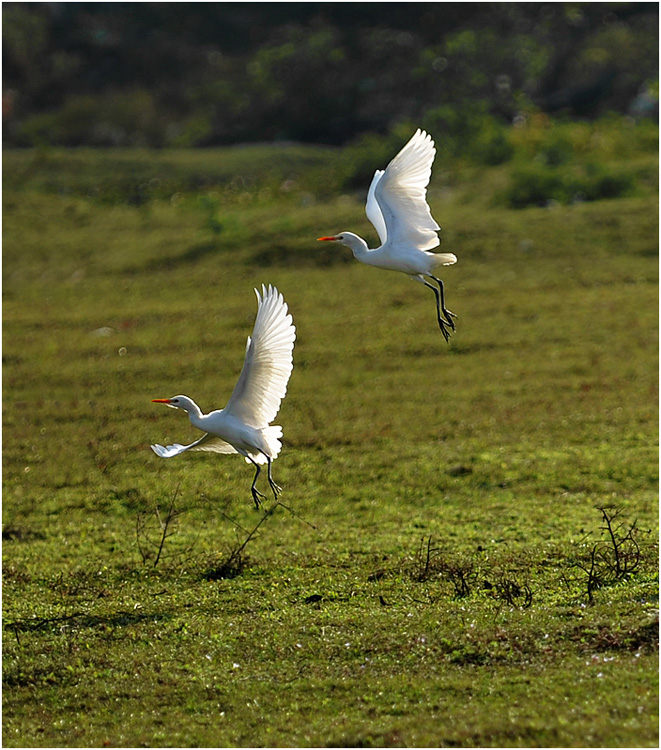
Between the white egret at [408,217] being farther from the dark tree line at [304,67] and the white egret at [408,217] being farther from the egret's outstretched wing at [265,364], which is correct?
the dark tree line at [304,67]

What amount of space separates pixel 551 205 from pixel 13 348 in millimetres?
11528

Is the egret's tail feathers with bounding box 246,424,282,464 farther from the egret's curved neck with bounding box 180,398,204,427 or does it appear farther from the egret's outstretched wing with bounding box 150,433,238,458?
the egret's curved neck with bounding box 180,398,204,427

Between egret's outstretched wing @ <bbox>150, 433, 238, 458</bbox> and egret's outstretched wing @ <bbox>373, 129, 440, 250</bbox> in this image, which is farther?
egret's outstretched wing @ <bbox>150, 433, 238, 458</bbox>

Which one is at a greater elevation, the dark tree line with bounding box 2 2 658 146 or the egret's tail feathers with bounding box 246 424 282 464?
the dark tree line with bounding box 2 2 658 146

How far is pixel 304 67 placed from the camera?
111 feet

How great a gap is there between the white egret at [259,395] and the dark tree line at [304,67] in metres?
20.0

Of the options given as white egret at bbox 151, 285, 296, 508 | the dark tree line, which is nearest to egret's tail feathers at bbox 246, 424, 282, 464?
white egret at bbox 151, 285, 296, 508

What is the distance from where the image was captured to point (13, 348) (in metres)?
17.6

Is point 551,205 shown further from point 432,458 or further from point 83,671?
point 83,671

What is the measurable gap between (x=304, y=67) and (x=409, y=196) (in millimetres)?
27580

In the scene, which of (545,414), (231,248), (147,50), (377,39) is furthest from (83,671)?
(147,50)

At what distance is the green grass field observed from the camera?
23.3 feet

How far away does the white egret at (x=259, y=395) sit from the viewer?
7238 mm

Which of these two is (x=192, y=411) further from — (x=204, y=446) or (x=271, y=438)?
(x=271, y=438)
